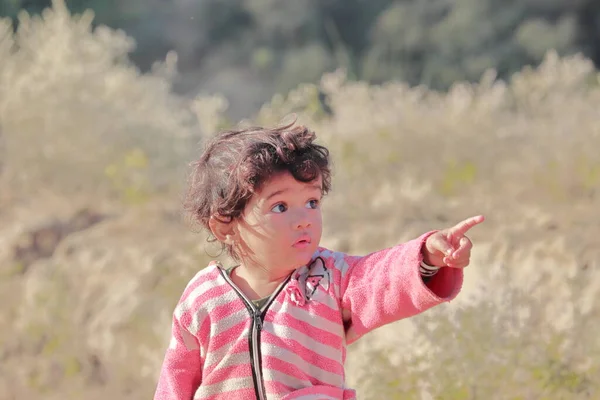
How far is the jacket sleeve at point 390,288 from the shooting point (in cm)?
174

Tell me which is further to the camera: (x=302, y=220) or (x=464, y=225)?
(x=302, y=220)

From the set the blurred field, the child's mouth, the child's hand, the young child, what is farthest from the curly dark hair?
the blurred field

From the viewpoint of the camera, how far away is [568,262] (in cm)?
345

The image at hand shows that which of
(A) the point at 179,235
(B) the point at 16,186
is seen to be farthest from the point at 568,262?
(B) the point at 16,186

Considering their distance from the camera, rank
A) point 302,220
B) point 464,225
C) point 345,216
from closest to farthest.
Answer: point 464,225 → point 302,220 → point 345,216

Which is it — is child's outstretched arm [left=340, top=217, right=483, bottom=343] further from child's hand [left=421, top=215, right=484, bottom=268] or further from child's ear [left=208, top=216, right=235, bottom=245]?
child's ear [left=208, top=216, right=235, bottom=245]

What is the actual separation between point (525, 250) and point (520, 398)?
1.02 m

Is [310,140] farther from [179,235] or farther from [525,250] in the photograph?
[179,235]

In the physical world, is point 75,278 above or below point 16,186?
below

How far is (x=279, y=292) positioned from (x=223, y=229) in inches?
7.6

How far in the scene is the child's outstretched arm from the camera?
5.51 ft

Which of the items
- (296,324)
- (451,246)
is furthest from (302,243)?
(451,246)

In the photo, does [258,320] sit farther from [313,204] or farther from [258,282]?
[313,204]

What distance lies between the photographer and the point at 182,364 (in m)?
1.96
